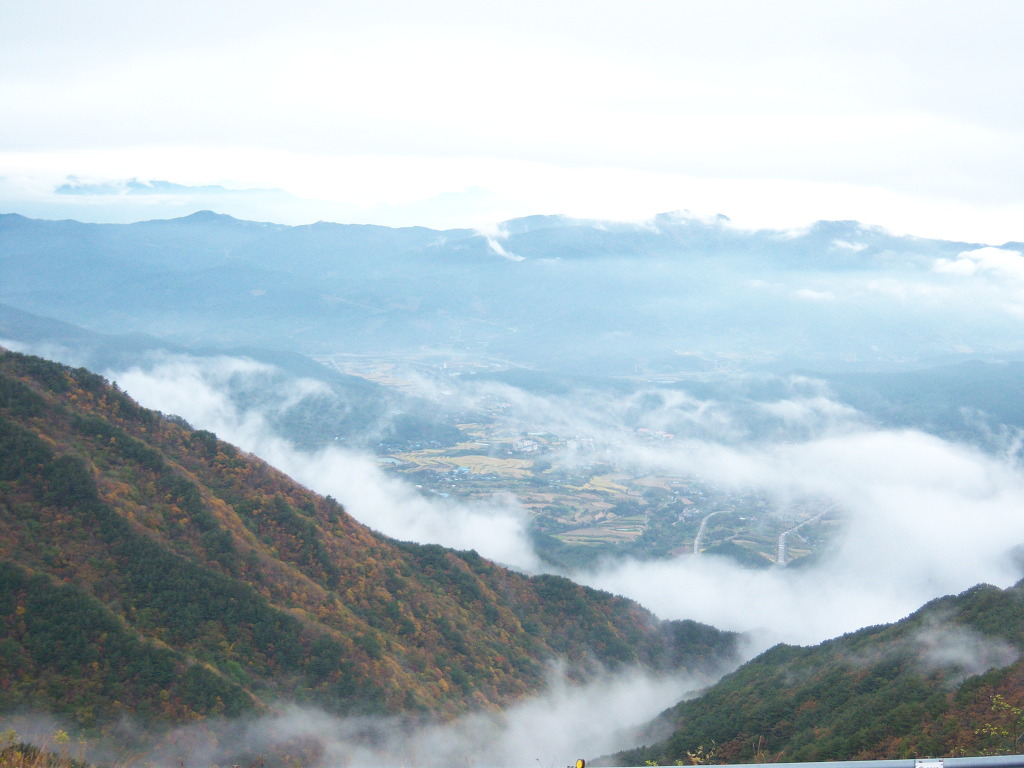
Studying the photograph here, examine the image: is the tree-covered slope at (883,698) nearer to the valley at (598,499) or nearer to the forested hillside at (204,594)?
the forested hillside at (204,594)

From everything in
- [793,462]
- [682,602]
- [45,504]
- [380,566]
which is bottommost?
[682,602]

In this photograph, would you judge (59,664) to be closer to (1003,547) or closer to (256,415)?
(1003,547)

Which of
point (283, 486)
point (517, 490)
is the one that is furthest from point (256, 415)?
point (283, 486)

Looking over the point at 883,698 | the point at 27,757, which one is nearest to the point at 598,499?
the point at 883,698

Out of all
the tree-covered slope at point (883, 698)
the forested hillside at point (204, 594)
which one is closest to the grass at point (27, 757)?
the tree-covered slope at point (883, 698)

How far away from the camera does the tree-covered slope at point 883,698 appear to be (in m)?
15.7

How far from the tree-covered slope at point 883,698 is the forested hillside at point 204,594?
9.17 meters

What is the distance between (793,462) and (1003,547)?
59.2 metres

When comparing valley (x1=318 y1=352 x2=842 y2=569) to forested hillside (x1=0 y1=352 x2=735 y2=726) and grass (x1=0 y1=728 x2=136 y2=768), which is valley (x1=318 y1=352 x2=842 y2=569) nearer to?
forested hillside (x1=0 y1=352 x2=735 y2=726)

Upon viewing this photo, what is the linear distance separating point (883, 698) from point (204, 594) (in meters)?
20.6

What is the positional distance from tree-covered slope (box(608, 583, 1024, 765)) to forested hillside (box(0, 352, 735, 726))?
9.17 meters

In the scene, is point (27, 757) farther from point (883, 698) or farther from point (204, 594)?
point (883, 698)

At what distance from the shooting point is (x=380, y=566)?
3456cm

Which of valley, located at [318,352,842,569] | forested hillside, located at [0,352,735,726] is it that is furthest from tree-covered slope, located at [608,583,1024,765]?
valley, located at [318,352,842,569]
